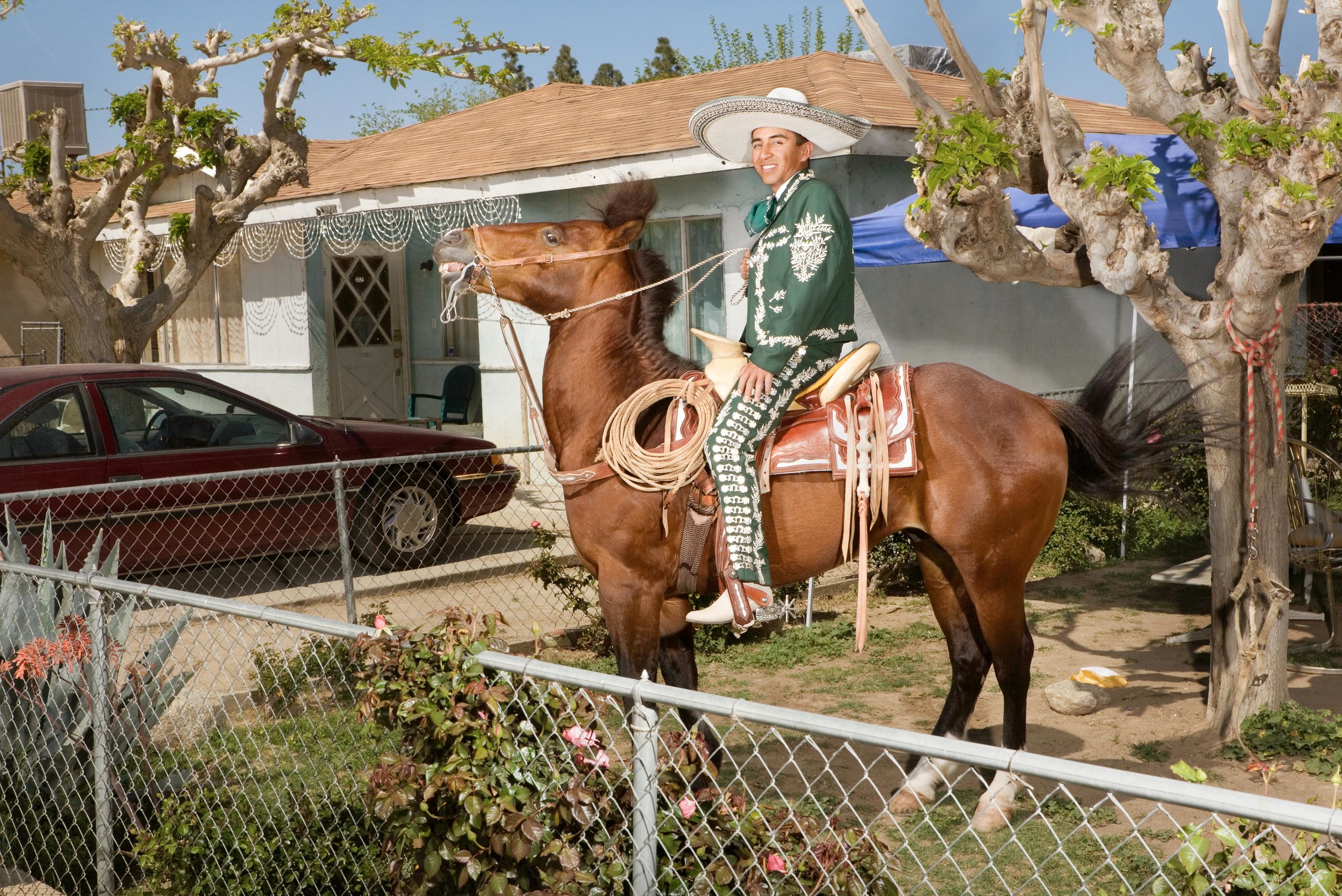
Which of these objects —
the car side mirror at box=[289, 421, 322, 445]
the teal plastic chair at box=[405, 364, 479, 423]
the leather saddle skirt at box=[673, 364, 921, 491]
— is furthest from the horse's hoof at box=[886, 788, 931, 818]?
the teal plastic chair at box=[405, 364, 479, 423]

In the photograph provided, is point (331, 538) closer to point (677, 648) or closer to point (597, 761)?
point (677, 648)

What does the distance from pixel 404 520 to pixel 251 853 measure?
4.83m

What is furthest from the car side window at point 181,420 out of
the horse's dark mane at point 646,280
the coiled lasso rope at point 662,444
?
the coiled lasso rope at point 662,444

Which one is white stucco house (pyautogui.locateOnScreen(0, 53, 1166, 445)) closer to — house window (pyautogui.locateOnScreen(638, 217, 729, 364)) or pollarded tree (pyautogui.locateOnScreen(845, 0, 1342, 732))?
house window (pyautogui.locateOnScreen(638, 217, 729, 364))

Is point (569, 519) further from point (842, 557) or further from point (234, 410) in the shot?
point (234, 410)

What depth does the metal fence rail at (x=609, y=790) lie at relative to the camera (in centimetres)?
200

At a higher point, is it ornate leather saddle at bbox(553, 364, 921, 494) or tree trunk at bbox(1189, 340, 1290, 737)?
ornate leather saddle at bbox(553, 364, 921, 494)

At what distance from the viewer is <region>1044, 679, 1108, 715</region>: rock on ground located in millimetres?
5570

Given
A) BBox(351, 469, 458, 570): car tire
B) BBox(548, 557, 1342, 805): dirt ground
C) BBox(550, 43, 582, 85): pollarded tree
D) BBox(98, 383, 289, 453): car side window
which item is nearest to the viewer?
BBox(548, 557, 1342, 805): dirt ground

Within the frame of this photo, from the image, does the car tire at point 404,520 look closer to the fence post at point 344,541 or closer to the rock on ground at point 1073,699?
the fence post at point 344,541

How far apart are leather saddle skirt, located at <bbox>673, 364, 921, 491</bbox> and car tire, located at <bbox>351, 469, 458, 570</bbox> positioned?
4294 mm

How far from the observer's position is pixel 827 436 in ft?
13.7

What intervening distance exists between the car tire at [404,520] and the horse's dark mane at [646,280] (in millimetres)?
3899

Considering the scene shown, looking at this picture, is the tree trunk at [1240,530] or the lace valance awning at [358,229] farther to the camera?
the lace valance awning at [358,229]
